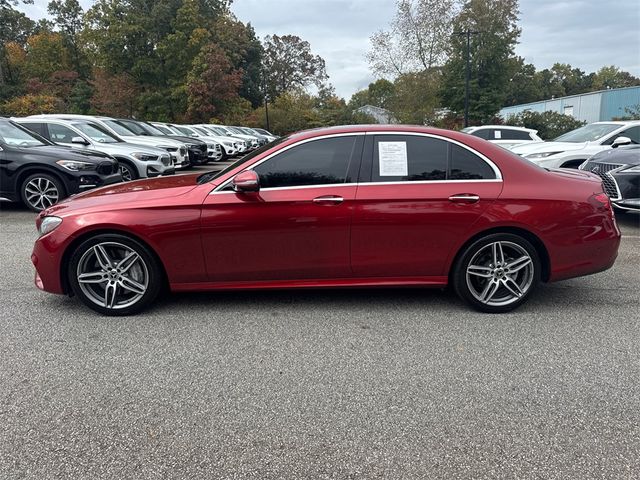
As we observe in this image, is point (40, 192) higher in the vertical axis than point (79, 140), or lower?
lower

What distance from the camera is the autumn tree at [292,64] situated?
73.2 meters

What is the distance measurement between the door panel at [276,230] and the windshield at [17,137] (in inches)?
255

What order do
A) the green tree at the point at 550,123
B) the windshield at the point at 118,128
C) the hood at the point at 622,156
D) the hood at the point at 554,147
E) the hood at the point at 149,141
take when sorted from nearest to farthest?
the hood at the point at 622,156
the hood at the point at 554,147
the hood at the point at 149,141
the windshield at the point at 118,128
the green tree at the point at 550,123

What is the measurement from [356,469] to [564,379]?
5.19 ft

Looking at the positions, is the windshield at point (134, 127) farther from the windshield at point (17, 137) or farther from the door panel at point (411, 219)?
the door panel at point (411, 219)

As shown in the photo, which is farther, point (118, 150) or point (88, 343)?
point (118, 150)

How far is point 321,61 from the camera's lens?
7975 centimetres

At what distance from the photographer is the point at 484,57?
35031 millimetres

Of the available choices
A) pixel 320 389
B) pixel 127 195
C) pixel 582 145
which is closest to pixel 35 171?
pixel 127 195

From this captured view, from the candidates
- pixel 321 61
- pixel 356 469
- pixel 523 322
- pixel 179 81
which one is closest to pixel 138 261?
pixel 356 469

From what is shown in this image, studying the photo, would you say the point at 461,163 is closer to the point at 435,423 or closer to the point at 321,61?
the point at 435,423

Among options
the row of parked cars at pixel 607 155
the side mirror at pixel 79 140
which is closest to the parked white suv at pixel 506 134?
the row of parked cars at pixel 607 155

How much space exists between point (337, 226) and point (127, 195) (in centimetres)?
181

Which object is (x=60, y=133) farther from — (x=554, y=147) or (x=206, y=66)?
(x=206, y=66)
